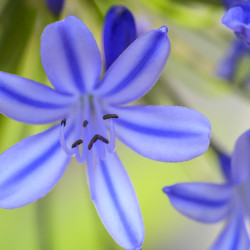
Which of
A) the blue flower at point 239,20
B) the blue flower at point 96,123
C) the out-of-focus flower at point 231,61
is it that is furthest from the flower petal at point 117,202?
the out-of-focus flower at point 231,61

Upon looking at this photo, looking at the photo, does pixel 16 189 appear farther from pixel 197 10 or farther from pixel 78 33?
pixel 197 10

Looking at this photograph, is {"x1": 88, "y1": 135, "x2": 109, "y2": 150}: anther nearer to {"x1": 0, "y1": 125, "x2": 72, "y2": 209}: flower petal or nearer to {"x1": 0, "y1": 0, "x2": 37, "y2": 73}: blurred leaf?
{"x1": 0, "y1": 125, "x2": 72, "y2": 209}: flower petal

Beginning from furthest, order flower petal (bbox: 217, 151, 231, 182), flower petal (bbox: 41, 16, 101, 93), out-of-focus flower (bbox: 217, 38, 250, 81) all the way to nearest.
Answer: out-of-focus flower (bbox: 217, 38, 250, 81), flower petal (bbox: 217, 151, 231, 182), flower petal (bbox: 41, 16, 101, 93)

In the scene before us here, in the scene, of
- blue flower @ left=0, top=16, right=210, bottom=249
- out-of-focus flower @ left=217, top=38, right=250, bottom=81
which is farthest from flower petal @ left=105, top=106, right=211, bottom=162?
out-of-focus flower @ left=217, top=38, right=250, bottom=81

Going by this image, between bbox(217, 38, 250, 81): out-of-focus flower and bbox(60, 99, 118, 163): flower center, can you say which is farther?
bbox(217, 38, 250, 81): out-of-focus flower

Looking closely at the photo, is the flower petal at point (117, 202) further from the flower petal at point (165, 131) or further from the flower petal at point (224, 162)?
the flower petal at point (224, 162)

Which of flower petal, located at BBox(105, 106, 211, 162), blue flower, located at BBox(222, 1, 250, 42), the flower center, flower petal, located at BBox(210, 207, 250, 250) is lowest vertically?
flower petal, located at BBox(210, 207, 250, 250)
